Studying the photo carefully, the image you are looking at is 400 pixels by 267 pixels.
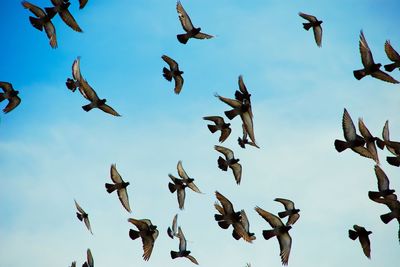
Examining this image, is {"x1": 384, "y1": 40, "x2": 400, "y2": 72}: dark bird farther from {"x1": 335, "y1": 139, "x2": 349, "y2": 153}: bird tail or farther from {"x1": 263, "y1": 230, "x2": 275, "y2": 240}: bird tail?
{"x1": 263, "y1": 230, "x2": 275, "y2": 240}: bird tail

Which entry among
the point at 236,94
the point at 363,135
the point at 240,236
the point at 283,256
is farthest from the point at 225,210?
the point at 363,135

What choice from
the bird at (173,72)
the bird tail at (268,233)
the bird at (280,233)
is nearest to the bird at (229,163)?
the bird at (173,72)

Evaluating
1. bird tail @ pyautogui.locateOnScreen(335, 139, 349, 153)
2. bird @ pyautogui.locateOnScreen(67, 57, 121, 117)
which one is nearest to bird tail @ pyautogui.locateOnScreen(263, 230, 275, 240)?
bird tail @ pyautogui.locateOnScreen(335, 139, 349, 153)

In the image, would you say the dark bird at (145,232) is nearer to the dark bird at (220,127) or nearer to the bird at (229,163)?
the bird at (229,163)

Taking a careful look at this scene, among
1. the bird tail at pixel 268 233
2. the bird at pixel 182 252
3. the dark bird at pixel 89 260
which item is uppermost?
the bird tail at pixel 268 233

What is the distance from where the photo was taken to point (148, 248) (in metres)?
16.2

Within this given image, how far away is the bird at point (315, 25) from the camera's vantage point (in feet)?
60.2

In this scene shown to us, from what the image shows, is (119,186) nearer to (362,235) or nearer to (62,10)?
(62,10)

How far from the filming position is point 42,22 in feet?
52.9

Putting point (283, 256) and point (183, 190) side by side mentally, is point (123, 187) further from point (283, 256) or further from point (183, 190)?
point (283, 256)

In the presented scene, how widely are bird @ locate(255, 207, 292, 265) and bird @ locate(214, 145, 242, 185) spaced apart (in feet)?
9.73

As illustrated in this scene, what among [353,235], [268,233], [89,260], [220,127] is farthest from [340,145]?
[89,260]

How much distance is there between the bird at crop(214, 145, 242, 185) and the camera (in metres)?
18.1

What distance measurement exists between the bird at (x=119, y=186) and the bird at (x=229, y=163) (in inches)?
119
